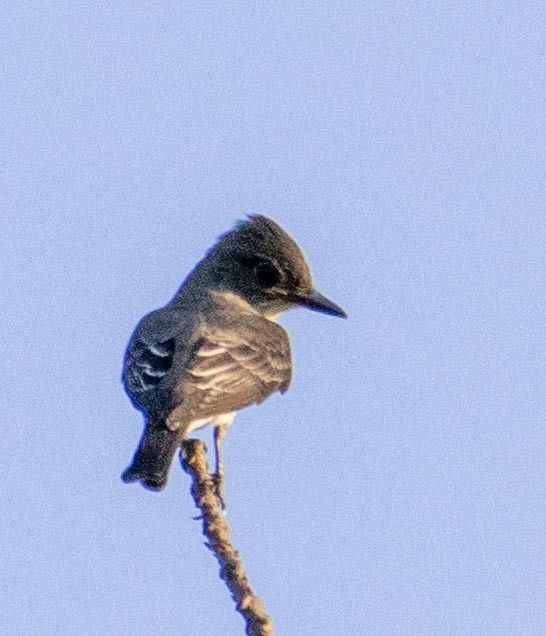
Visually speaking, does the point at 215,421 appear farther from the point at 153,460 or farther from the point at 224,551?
the point at 224,551

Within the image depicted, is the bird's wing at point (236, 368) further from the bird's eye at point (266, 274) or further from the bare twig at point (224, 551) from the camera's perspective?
the bare twig at point (224, 551)

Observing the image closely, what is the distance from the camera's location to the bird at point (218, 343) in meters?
5.89

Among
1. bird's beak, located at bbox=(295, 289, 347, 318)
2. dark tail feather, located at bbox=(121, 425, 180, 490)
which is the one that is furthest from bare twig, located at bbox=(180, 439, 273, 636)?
bird's beak, located at bbox=(295, 289, 347, 318)

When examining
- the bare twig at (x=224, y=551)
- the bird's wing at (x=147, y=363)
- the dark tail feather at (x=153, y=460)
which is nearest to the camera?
the bare twig at (x=224, y=551)

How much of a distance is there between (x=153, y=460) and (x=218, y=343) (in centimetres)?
145

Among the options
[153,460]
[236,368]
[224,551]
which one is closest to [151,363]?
[236,368]

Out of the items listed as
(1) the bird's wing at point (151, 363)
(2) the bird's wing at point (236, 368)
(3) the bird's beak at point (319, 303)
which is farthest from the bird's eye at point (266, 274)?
(1) the bird's wing at point (151, 363)

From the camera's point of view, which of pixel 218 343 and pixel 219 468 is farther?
pixel 218 343

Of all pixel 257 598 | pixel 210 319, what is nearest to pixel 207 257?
pixel 210 319

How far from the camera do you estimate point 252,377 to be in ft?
22.8

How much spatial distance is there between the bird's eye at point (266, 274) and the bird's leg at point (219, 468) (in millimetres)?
1821

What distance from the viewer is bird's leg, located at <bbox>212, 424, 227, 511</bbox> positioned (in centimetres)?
575

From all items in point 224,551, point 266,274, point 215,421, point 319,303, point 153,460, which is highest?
point 266,274

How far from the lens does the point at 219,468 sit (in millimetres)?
5910
